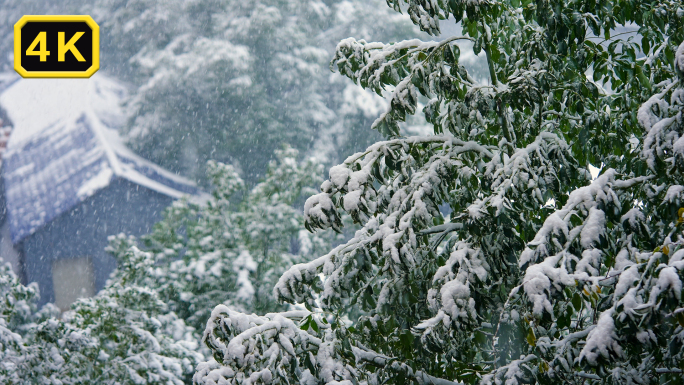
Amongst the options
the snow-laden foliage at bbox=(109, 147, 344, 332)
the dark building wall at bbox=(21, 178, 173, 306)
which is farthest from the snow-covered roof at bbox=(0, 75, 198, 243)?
the snow-laden foliage at bbox=(109, 147, 344, 332)

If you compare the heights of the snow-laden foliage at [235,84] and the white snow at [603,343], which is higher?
the white snow at [603,343]

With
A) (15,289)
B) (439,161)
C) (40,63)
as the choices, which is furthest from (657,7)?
(15,289)

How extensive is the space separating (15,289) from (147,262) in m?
1.39

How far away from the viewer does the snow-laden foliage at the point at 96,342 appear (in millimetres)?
6137

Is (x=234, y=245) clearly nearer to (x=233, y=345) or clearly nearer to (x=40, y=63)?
(x=40, y=63)

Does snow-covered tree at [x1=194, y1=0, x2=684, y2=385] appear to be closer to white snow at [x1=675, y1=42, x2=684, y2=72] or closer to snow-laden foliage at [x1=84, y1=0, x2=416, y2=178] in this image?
white snow at [x1=675, y1=42, x2=684, y2=72]

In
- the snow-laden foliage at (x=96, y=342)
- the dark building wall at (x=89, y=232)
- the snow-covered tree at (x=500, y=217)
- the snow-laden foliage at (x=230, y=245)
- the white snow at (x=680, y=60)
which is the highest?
the white snow at (x=680, y=60)

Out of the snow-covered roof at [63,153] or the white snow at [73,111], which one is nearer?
the snow-covered roof at [63,153]

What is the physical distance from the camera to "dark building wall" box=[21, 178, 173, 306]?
16906 millimetres

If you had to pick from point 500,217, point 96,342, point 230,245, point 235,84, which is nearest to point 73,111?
point 235,84

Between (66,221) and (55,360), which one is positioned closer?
(55,360)

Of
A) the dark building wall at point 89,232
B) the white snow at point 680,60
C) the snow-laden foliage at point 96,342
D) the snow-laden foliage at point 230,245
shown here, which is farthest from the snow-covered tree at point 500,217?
the dark building wall at point 89,232

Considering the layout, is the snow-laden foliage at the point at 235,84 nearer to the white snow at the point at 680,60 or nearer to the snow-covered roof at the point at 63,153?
the snow-covered roof at the point at 63,153

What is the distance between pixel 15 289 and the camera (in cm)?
671
